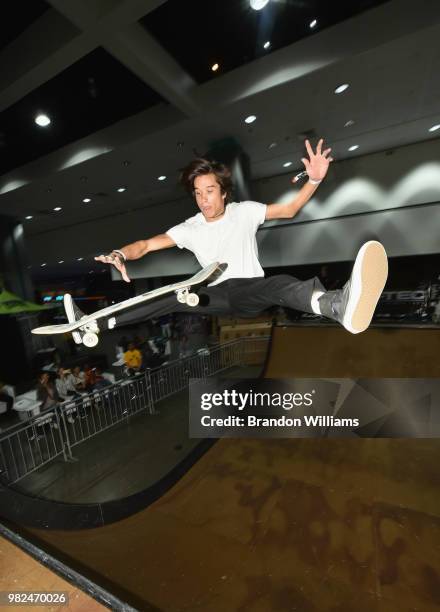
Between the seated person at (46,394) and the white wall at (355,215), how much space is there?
306 centimetres

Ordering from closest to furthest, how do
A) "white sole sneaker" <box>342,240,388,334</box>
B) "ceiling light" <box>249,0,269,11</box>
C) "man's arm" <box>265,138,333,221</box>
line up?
"white sole sneaker" <box>342,240,388,334</box> → "man's arm" <box>265,138,333,221</box> → "ceiling light" <box>249,0,269,11</box>

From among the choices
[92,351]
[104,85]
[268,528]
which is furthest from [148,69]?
[92,351]

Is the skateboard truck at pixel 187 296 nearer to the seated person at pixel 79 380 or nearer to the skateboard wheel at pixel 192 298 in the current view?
the skateboard wheel at pixel 192 298

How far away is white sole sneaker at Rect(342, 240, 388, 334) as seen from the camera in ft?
4.72

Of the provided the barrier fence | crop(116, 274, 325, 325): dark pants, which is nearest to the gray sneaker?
crop(116, 274, 325, 325): dark pants

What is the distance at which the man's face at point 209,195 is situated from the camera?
1.81 meters

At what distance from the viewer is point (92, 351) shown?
10.9 m

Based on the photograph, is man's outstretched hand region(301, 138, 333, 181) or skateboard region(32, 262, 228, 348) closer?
man's outstretched hand region(301, 138, 333, 181)

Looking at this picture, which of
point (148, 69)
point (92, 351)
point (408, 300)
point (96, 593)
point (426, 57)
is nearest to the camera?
point (96, 593)

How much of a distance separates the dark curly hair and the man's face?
0.03 metres

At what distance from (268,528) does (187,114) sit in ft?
Result: 17.5

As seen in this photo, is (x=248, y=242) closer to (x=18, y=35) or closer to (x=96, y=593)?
(x=96, y=593)

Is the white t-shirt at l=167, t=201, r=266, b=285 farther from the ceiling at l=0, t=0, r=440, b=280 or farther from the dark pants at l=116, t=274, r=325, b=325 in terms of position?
the ceiling at l=0, t=0, r=440, b=280

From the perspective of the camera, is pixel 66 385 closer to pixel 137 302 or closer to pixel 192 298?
pixel 137 302
